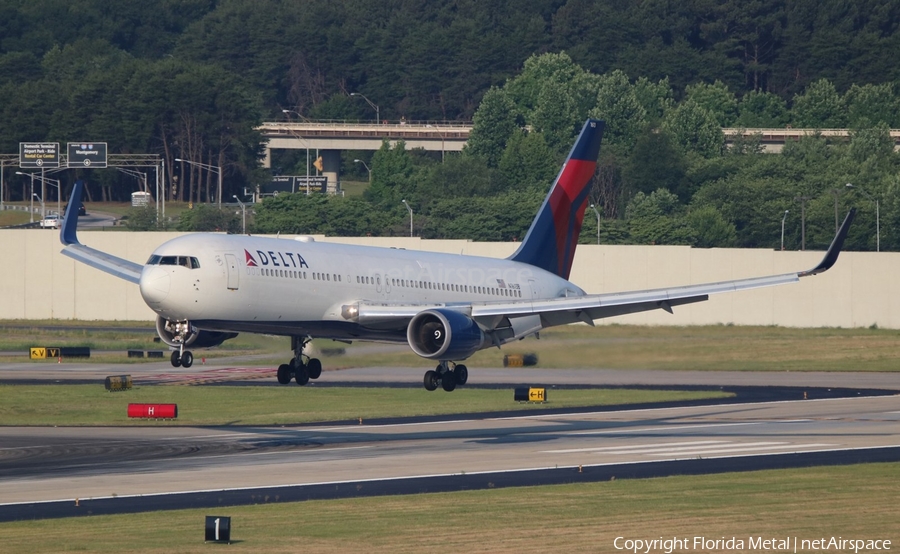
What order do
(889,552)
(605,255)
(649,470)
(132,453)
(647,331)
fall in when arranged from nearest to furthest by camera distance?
(889,552)
(649,470)
(132,453)
(647,331)
(605,255)

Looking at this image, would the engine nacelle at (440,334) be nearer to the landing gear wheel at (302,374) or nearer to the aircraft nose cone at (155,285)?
the landing gear wheel at (302,374)

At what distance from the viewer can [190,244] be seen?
186ft

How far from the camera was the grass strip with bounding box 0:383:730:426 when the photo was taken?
73.9 m

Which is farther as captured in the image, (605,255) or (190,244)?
(605,255)

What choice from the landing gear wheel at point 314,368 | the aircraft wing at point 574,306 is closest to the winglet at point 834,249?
the aircraft wing at point 574,306

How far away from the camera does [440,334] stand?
6159cm

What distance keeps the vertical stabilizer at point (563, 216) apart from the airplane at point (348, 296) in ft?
9.86

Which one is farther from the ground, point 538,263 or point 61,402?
point 538,263

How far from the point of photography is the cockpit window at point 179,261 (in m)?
55.8

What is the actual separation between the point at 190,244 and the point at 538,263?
81.8 feet

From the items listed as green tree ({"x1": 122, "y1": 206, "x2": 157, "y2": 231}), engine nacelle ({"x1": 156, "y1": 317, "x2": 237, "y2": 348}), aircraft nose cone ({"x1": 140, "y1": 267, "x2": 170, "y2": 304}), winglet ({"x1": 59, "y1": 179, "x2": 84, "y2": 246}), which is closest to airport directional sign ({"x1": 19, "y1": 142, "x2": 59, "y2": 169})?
green tree ({"x1": 122, "y1": 206, "x2": 157, "y2": 231})

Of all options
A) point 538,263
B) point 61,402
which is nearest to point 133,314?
point 61,402

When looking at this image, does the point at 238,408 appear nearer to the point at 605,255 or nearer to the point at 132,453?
the point at 132,453

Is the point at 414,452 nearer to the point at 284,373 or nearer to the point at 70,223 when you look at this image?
the point at 284,373
